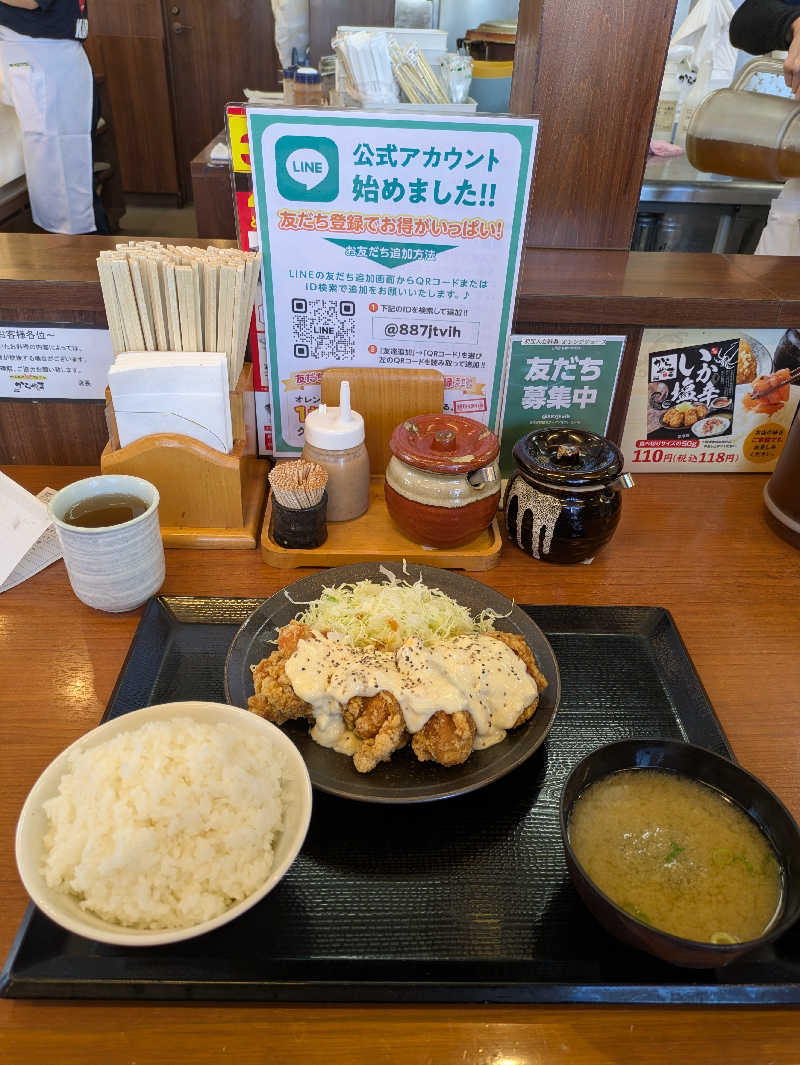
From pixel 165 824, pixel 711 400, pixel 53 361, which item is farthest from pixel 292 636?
pixel 711 400

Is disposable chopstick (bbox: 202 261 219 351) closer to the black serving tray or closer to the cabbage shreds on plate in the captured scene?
the cabbage shreds on plate

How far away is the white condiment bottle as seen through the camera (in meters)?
1.52

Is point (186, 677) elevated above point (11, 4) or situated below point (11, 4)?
below

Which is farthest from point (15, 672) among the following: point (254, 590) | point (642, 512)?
point (642, 512)

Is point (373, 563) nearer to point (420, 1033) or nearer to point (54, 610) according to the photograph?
point (54, 610)

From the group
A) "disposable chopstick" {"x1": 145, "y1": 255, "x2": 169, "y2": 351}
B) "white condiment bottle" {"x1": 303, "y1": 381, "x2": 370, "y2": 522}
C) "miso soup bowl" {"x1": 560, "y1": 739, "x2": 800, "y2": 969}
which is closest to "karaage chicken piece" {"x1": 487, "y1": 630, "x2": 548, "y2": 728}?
"miso soup bowl" {"x1": 560, "y1": 739, "x2": 800, "y2": 969}

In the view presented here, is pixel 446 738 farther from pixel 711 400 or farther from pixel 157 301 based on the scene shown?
pixel 711 400

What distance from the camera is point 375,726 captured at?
1.07 meters

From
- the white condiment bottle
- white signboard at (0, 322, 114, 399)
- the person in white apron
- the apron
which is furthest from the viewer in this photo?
the apron

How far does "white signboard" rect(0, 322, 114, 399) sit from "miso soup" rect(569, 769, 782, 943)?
4.36 feet

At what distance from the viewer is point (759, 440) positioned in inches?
72.5

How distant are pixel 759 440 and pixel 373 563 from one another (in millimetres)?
1063

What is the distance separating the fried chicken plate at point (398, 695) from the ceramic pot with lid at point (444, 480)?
0.38 metres

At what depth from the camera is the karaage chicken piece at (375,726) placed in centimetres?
106
